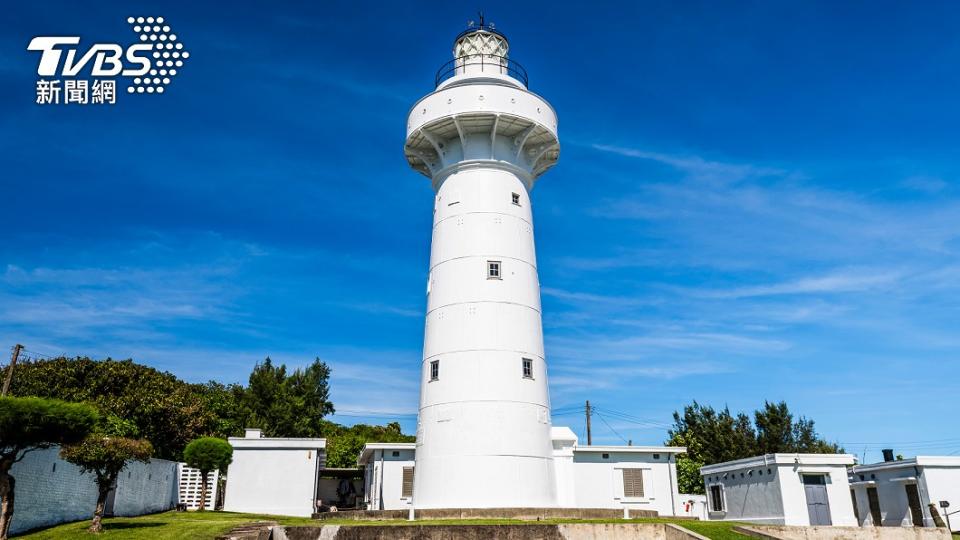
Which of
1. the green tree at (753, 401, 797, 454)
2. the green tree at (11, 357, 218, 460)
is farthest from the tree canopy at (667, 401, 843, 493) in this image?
the green tree at (11, 357, 218, 460)

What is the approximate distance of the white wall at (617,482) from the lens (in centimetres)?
2534

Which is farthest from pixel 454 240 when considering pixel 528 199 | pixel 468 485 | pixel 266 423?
pixel 266 423

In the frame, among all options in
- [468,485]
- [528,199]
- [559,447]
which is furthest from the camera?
[559,447]

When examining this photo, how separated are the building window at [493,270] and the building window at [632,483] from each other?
402 inches

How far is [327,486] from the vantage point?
41.7 m

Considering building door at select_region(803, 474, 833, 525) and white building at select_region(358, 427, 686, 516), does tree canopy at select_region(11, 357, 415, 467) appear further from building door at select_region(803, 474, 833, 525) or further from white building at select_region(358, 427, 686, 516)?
building door at select_region(803, 474, 833, 525)

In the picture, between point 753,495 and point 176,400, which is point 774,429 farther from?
point 176,400

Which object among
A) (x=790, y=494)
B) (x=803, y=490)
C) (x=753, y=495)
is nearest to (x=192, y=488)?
Result: (x=753, y=495)

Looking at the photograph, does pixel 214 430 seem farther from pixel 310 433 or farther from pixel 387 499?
pixel 387 499

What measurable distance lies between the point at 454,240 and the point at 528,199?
3509mm

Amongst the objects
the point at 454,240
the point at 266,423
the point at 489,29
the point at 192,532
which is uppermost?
the point at 489,29

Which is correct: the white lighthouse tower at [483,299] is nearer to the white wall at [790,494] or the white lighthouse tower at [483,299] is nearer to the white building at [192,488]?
the white wall at [790,494]

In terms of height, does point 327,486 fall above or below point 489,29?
below

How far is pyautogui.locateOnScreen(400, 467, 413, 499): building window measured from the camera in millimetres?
25188
